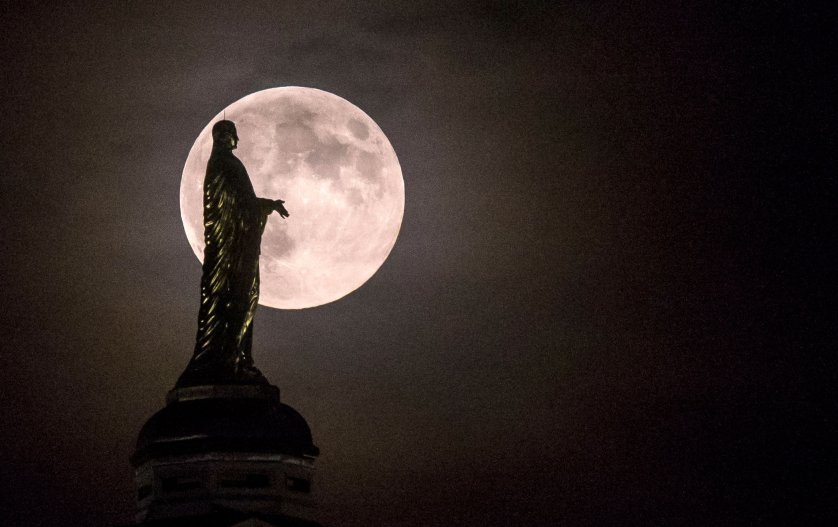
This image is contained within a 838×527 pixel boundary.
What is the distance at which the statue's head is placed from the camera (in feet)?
84.9

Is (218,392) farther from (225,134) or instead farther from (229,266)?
(225,134)

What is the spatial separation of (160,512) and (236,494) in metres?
1.27

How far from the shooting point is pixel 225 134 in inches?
1019

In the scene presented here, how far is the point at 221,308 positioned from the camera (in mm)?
24828

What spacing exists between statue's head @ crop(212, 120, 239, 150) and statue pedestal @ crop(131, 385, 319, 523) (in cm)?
476

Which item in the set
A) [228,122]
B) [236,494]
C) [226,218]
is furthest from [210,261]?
[236,494]

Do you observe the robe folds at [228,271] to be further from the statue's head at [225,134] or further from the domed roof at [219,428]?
the domed roof at [219,428]

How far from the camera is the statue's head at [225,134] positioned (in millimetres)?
25875

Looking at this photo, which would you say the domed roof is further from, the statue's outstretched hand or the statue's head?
the statue's head

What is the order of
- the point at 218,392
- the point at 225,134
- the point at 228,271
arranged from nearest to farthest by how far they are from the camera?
the point at 218,392, the point at 228,271, the point at 225,134

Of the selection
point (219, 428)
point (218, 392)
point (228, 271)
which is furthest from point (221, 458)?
point (228, 271)

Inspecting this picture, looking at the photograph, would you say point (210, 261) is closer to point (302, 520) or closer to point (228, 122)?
point (228, 122)

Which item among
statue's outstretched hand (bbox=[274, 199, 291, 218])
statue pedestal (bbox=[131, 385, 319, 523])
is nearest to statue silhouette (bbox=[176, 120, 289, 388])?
statue's outstretched hand (bbox=[274, 199, 291, 218])

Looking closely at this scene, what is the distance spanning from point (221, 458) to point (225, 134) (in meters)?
6.21
